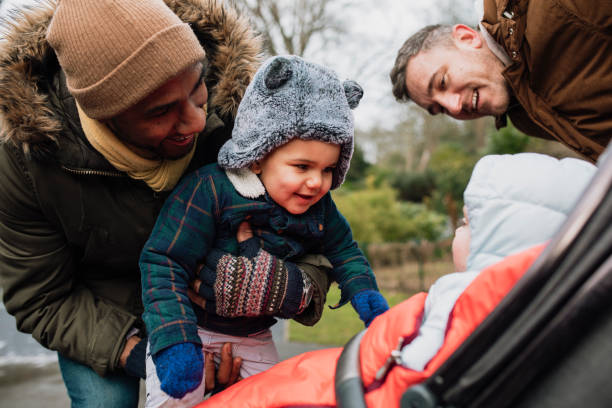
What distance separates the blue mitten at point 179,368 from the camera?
1331 millimetres

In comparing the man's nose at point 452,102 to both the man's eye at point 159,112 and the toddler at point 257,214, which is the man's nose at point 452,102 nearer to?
the toddler at point 257,214

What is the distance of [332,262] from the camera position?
1.94m

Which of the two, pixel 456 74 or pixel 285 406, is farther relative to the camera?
pixel 456 74

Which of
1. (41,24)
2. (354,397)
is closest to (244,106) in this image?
(41,24)

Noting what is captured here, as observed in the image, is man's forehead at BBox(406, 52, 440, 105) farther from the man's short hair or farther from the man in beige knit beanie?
the man in beige knit beanie

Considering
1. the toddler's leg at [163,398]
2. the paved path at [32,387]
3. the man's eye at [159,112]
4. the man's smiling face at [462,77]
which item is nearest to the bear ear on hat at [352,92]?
the man's eye at [159,112]

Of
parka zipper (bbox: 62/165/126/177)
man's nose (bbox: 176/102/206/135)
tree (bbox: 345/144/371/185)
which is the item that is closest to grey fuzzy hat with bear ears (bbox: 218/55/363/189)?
man's nose (bbox: 176/102/206/135)

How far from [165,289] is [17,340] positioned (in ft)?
16.7

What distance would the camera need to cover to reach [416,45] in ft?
8.46

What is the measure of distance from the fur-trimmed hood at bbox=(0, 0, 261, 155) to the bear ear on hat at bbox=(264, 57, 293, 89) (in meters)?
0.31

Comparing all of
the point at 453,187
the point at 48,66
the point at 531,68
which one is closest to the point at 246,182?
the point at 48,66

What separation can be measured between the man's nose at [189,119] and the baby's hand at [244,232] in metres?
0.38

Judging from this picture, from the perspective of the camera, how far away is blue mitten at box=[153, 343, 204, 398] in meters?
1.33

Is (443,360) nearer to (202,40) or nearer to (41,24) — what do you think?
(202,40)
